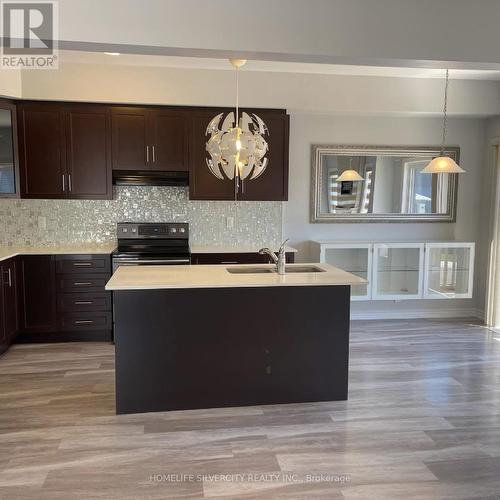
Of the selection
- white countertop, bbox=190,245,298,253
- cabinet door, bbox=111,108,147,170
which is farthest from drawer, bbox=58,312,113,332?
cabinet door, bbox=111,108,147,170

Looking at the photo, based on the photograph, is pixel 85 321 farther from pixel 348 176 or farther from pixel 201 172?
pixel 348 176

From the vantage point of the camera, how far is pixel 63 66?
16.7 ft

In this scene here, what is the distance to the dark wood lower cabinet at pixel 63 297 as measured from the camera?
5008 millimetres

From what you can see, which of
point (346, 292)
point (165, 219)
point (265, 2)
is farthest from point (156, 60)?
point (346, 292)

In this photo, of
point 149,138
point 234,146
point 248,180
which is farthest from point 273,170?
point 234,146

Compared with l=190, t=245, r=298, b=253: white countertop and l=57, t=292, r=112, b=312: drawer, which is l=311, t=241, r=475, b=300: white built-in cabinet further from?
l=57, t=292, r=112, b=312: drawer

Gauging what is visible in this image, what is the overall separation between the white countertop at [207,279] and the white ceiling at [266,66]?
2.16 meters

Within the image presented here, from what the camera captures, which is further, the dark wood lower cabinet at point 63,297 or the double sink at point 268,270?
the dark wood lower cabinet at point 63,297

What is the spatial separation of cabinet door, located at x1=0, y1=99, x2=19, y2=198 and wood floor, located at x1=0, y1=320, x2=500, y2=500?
178cm

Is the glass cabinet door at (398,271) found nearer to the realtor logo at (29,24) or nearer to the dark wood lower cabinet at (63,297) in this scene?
the dark wood lower cabinet at (63,297)

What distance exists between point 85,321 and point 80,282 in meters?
0.42

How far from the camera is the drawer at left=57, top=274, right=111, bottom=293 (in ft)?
16.6

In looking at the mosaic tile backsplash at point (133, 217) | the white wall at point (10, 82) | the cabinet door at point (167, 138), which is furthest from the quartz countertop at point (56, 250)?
the white wall at point (10, 82)

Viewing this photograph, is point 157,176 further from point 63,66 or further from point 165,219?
point 63,66
